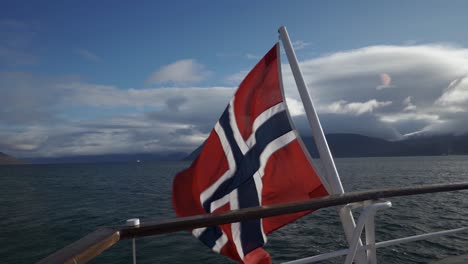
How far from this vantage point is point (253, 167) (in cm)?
371

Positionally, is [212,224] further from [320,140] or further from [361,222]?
[320,140]

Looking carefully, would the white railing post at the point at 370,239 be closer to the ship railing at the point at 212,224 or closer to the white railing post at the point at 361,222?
the ship railing at the point at 212,224

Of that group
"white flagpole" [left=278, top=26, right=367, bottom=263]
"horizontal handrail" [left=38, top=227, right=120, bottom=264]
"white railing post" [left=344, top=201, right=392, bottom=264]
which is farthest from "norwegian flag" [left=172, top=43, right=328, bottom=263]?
"horizontal handrail" [left=38, top=227, right=120, bottom=264]

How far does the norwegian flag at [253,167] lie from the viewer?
354 cm

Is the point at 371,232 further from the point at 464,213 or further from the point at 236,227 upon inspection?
the point at 464,213

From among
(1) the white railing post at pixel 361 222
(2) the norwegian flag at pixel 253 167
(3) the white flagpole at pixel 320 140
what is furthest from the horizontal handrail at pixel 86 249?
(3) the white flagpole at pixel 320 140

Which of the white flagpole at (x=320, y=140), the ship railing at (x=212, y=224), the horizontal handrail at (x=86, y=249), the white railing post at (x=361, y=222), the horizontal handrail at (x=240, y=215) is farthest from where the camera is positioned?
the white flagpole at (x=320, y=140)

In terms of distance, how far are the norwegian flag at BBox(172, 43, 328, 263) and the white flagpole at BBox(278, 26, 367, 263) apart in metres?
0.21

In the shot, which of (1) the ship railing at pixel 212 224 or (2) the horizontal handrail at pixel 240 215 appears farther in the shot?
(2) the horizontal handrail at pixel 240 215

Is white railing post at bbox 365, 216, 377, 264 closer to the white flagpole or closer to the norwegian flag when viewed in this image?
the white flagpole

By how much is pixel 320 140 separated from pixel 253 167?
2.64 feet

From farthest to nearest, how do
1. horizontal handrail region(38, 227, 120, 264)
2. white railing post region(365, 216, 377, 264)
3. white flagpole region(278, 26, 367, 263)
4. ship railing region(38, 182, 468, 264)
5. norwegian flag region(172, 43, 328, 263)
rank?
norwegian flag region(172, 43, 328, 263) → white flagpole region(278, 26, 367, 263) → white railing post region(365, 216, 377, 264) → ship railing region(38, 182, 468, 264) → horizontal handrail region(38, 227, 120, 264)

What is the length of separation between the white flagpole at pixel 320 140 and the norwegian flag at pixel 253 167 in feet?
0.68

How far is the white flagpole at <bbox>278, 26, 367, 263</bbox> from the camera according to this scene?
10.6 feet
